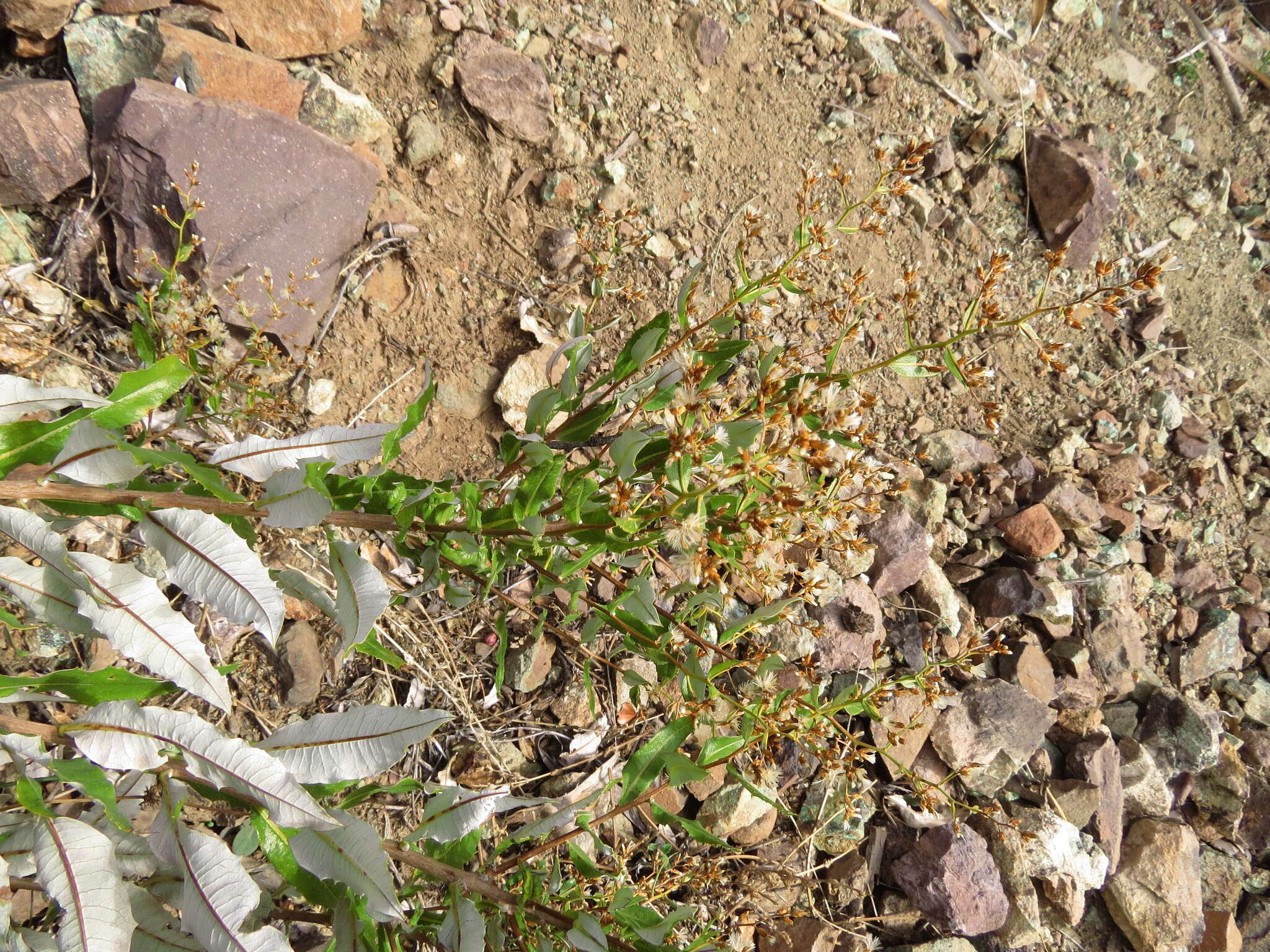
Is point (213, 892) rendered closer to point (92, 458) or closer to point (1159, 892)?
point (92, 458)

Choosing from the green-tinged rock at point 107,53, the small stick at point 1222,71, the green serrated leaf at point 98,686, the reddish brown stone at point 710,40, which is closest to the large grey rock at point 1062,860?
the green serrated leaf at point 98,686

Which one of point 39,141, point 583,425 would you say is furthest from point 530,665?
point 39,141

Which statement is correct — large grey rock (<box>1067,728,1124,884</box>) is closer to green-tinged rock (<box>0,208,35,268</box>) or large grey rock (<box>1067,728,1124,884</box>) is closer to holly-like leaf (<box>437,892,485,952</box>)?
holly-like leaf (<box>437,892,485,952</box>)

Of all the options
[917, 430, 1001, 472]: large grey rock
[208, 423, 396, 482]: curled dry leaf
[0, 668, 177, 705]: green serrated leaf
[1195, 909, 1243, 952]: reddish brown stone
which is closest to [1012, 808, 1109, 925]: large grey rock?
[1195, 909, 1243, 952]: reddish brown stone

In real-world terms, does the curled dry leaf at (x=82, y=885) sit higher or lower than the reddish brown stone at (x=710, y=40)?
Result: lower

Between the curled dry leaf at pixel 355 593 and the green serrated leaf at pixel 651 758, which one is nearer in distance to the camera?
the curled dry leaf at pixel 355 593

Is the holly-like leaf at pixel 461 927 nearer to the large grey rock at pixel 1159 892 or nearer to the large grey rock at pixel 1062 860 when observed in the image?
the large grey rock at pixel 1062 860

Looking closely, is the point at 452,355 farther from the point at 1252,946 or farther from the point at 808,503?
the point at 1252,946
